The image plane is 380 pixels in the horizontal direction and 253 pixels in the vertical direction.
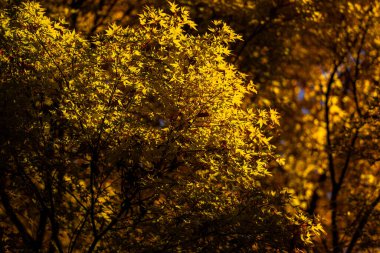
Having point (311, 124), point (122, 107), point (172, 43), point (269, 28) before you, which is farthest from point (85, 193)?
point (311, 124)

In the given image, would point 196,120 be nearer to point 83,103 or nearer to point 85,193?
point 83,103

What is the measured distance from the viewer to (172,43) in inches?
303

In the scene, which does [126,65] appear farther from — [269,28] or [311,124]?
[311,124]

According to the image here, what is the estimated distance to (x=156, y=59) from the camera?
768 cm

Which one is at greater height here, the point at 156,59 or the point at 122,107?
the point at 156,59

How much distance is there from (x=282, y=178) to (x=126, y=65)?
11910 millimetres

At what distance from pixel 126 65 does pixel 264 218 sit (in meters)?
3.23

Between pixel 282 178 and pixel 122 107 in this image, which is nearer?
pixel 122 107

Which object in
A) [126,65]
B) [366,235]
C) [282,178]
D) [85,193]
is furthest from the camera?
[282,178]

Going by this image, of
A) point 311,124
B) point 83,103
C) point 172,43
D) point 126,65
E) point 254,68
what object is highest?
point 311,124

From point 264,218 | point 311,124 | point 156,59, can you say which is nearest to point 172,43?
point 156,59

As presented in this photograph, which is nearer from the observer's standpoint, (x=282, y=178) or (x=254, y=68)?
(x=254, y=68)

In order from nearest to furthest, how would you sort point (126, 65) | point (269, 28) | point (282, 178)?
point (126, 65), point (269, 28), point (282, 178)

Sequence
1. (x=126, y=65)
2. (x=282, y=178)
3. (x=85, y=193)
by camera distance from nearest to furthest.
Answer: (x=126, y=65), (x=85, y=193), (x=282, y=178)
